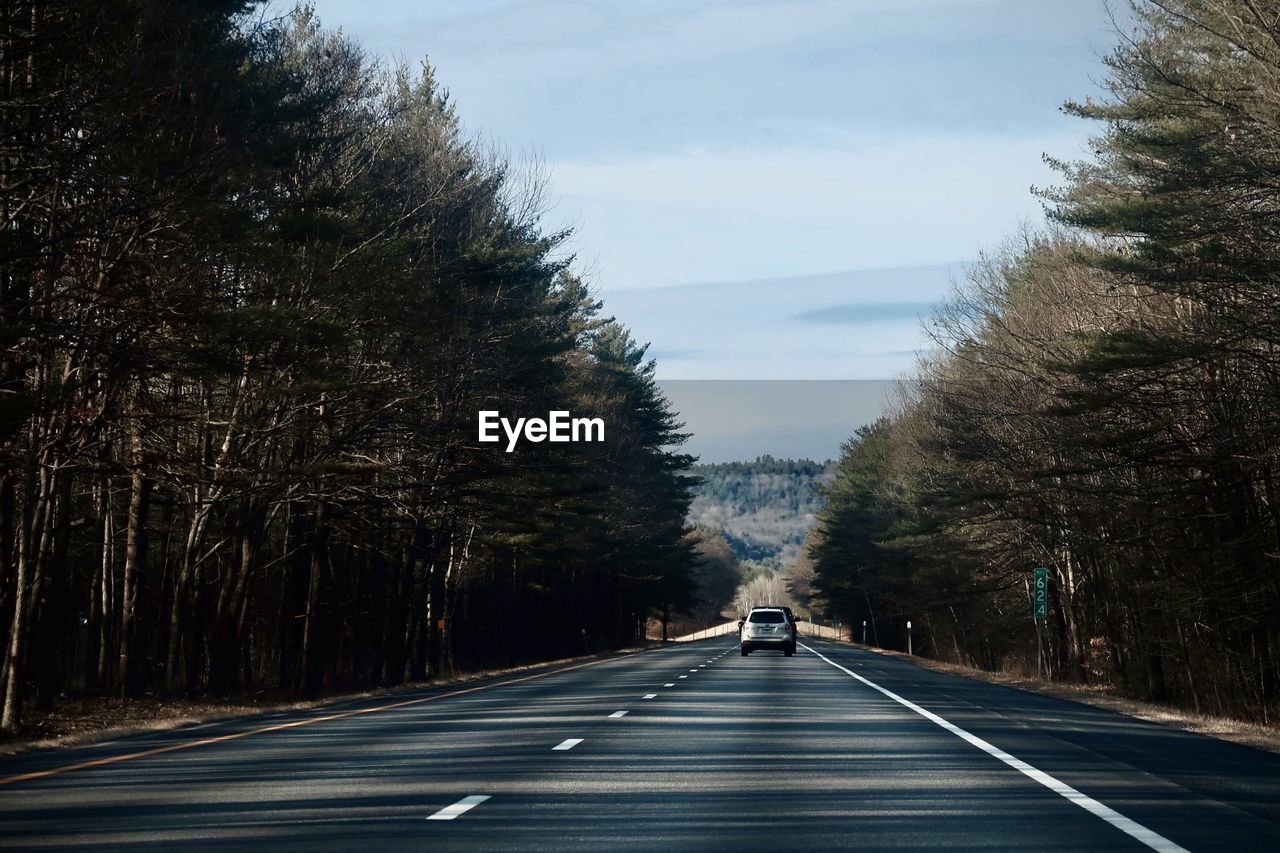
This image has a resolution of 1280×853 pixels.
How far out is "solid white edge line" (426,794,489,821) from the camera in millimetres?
10992

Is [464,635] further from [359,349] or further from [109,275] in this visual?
[109,275]

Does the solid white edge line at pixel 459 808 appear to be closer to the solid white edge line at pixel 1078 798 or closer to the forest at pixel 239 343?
the solid white edge line at pixel 1078 798

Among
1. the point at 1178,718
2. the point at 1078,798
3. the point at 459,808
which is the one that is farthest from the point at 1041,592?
the point at 459,808

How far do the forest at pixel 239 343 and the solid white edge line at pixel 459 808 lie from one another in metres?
9.30

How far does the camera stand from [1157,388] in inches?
1321

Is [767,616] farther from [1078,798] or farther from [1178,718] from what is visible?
[1078,798]

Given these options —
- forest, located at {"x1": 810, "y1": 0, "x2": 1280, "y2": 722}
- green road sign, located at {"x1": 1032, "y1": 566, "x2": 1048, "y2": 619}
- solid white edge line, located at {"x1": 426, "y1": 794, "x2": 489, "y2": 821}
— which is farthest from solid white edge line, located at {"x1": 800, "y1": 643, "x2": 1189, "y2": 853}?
green road sign, located at {"x1": 1032, "y1": 566, "x2": 1048, "y2": 619}

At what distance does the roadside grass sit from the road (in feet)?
3.49

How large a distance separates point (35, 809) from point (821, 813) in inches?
228

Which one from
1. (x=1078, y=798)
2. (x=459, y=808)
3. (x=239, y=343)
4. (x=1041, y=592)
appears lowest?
(x=1078, y=798)

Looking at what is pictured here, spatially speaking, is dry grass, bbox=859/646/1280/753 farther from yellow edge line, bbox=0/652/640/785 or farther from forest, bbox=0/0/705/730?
forest, bbox=0/0/705/730

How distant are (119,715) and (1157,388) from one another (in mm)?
22025

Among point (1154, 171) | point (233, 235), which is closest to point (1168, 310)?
point (1154, 171)

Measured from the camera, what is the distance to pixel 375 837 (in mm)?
9953
